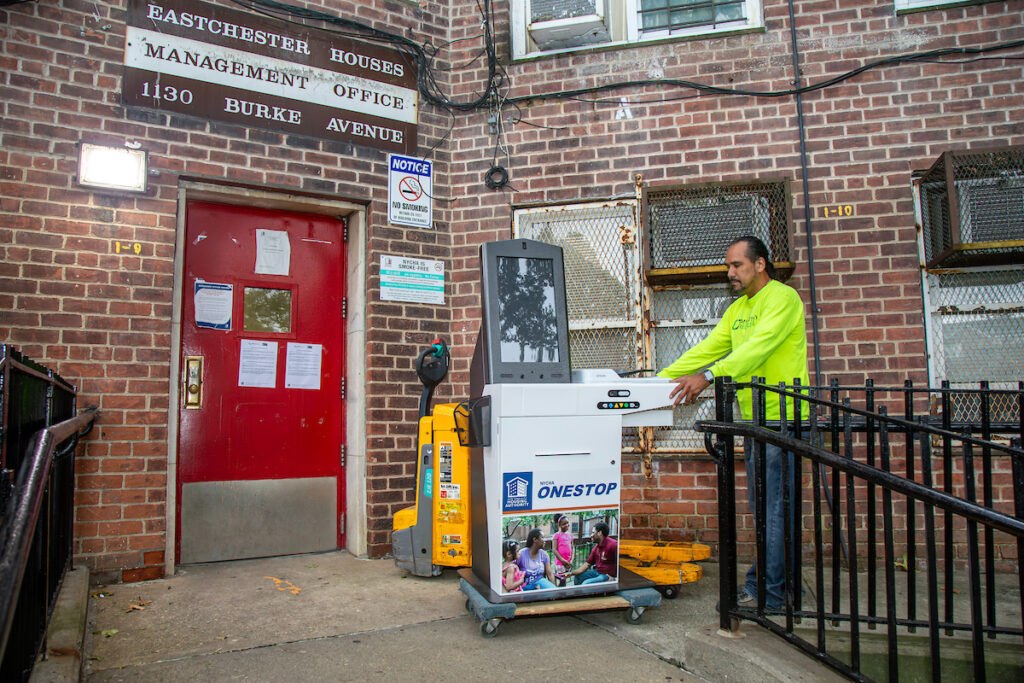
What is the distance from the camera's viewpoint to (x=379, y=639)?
10.3 ft

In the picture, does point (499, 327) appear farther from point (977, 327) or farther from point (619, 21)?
point (977, 327)

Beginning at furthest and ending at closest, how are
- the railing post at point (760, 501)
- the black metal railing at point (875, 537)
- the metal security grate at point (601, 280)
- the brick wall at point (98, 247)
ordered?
the metal security grate at point (601, 280)
the brick wall at point (98, 247)
the railing post at point (760, 501)
the black metal railing at point (875, 537)

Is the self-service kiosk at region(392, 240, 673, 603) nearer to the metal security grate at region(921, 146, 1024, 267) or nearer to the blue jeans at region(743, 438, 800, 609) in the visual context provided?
the blue jeans at region(743, 438, 800, 609)

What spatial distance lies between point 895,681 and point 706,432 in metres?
1.07

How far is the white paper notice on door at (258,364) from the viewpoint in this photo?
15.4 feet

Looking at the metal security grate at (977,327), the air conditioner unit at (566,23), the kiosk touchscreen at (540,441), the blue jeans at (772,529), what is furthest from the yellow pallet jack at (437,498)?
the metal security grate at (977,327)

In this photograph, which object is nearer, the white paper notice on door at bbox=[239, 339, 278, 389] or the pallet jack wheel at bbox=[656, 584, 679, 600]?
the pallet jack wheel at bbox=[656, 584, 679, 600]

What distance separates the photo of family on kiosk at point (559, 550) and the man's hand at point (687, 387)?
0.63 metres

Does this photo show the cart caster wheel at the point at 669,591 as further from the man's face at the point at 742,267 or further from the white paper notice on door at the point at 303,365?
the white paper notice on door at the point at 303,365

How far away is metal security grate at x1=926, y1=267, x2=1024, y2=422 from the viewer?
14.8ft

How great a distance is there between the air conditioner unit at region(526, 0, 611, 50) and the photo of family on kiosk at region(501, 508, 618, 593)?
3.68 metres

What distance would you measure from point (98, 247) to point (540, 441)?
3073mm

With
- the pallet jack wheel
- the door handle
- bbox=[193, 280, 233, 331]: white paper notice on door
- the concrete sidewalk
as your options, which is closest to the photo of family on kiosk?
the concrete sidewalk

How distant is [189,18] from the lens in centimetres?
446
